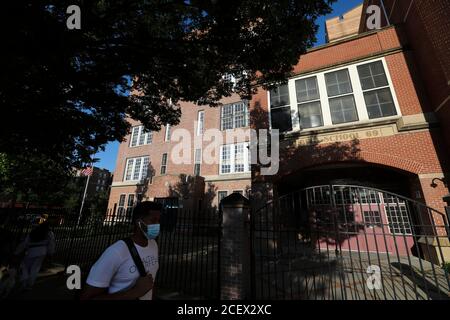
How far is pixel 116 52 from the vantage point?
659 centimetres

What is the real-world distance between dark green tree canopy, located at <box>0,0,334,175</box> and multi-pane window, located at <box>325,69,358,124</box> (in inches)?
172

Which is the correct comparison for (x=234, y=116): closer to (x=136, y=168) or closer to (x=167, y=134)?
(x=167, y=134)

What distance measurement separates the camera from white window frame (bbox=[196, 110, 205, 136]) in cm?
2430

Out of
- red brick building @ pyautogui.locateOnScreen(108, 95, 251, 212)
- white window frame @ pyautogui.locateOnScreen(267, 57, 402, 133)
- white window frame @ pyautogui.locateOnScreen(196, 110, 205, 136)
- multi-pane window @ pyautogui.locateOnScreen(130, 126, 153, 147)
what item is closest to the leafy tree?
white window frame @ pyautogui.locateOnScreen(267, 57, 402, 133)

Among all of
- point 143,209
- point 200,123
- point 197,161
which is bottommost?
point 143,209

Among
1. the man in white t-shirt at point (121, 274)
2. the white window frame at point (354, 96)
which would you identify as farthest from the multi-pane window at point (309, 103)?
the man in white t-shirt at point (121, 274)

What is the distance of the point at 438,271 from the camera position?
7551 millimetres

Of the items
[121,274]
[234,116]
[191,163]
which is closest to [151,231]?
[121,274]

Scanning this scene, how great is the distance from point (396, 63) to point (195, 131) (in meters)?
18.6

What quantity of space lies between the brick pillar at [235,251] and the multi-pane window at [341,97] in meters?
7.73

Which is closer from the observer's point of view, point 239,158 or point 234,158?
point 239,158

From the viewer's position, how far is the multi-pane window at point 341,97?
33.8 ft

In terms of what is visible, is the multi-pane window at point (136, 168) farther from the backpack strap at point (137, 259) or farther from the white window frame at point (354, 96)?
the backpack strap at point (137, 259)

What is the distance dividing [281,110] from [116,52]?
816cm
